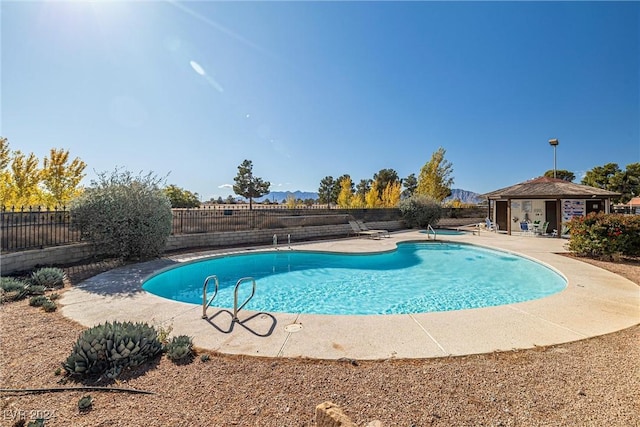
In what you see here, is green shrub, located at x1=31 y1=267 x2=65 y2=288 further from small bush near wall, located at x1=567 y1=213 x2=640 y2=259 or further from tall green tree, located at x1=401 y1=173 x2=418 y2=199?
tall green tree, located at x1=401 y1=173 x2=418 y2=199

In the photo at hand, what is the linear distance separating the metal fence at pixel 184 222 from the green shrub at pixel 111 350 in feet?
20.8

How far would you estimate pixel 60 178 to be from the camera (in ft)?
49.1

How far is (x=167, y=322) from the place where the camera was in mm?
4035

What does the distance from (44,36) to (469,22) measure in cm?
1386

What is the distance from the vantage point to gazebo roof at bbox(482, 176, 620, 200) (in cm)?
1435

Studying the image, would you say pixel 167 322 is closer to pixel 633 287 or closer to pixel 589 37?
pixel 633 287

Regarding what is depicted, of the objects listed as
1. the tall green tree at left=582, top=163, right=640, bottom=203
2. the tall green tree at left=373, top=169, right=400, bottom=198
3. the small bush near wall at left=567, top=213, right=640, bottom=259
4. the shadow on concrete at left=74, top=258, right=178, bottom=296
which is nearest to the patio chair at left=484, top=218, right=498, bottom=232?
the small bush near wall at left=567, top=213, right=640, bottom=259

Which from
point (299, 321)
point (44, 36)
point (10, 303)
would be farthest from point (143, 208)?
point (299, 321)

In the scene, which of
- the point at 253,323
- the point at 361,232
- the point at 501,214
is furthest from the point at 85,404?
the point at 501,214

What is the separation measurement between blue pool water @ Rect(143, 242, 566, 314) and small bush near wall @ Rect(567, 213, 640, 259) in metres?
1.84

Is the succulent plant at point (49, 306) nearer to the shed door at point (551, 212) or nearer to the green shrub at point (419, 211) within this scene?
the green shrub at point (419, 211)

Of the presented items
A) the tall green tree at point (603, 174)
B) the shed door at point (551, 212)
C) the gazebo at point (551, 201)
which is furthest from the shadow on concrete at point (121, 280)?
the tall green tree at point (603, 174)

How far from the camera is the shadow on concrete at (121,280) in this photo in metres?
5.54

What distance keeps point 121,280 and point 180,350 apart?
15.1 ft
